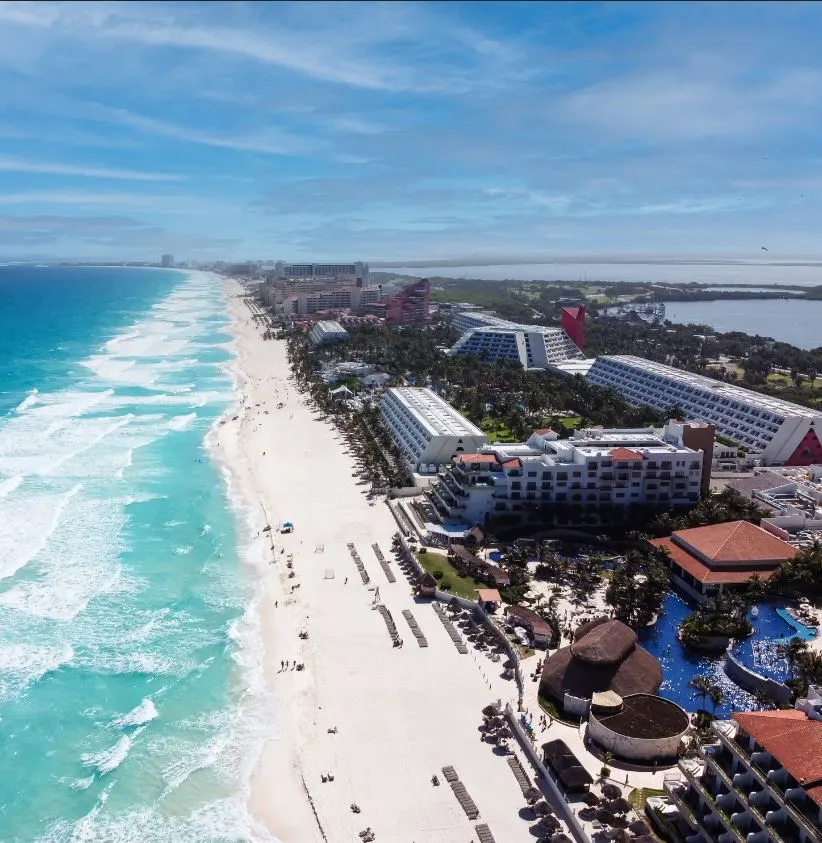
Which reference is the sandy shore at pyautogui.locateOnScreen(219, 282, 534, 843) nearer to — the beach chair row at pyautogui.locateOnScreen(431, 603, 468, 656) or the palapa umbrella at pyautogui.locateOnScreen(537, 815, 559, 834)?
the beach chair row at pyautogui.locateOnScreen(431, 603, 468, 656)

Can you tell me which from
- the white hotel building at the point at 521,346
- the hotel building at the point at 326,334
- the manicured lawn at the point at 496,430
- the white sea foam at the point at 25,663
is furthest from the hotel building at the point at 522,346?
the white sea foam at the point at 25,663

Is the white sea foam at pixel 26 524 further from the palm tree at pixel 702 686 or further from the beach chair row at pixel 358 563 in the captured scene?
the palm tree at pixel 702 686

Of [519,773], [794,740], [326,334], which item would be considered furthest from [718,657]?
[326,334]

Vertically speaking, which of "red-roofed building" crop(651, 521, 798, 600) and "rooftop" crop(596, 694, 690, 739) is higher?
"red-roofed building" crop(651, 521, 798, 600)

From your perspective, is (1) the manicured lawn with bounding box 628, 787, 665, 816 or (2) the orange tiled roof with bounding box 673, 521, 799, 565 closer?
(1) the manicured lawn with bounding box 628, 787, 665, 816

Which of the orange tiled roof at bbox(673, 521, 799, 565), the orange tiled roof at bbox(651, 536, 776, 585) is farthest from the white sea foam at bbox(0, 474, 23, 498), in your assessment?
the orange tiled roof at bbox(673, 521, 799, 565)
